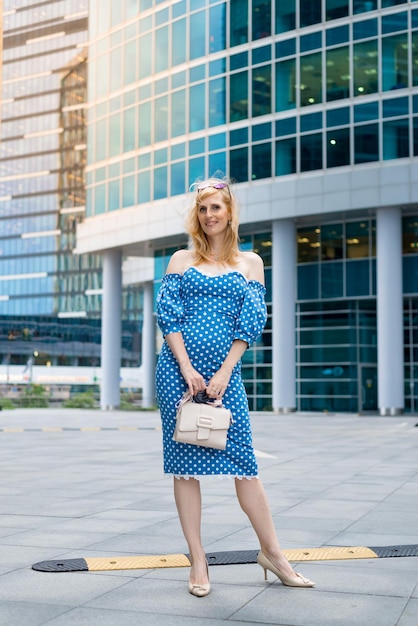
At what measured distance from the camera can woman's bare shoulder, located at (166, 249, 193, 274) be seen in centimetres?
482

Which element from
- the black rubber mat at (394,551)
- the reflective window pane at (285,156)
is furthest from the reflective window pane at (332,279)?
the black rubber mat at (394,551)

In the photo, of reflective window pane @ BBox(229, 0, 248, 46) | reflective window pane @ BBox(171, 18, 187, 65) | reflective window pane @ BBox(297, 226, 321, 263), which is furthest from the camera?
reflective window pane @ BBox(171, 18, 187, 65)

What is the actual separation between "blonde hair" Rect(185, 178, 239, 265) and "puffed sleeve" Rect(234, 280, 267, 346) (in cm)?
21

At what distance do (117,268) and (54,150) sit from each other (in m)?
81.1

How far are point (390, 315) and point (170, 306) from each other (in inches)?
1148

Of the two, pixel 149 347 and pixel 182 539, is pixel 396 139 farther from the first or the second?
pixel 182 539

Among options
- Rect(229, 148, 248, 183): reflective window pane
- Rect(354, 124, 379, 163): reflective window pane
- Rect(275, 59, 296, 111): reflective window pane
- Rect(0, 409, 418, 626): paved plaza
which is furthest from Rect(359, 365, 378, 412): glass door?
Rect(0, 409, 418, 626): paved plaza

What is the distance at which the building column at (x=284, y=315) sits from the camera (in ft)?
118

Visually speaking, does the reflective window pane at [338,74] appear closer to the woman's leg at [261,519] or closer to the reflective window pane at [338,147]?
the reflective window pane at [338,147]

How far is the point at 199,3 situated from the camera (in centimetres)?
3922

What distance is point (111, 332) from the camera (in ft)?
144

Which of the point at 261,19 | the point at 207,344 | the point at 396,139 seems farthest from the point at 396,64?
the point at 207,344

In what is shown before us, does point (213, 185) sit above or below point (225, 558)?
above

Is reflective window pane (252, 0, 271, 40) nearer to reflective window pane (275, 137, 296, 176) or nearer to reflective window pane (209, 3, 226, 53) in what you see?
reflective window pane (209, 3, 226, 53)
